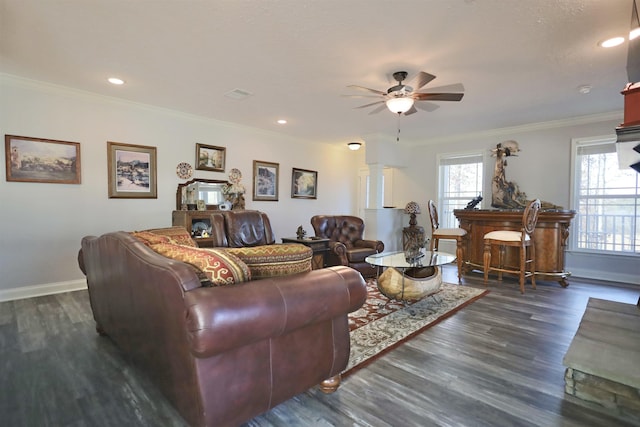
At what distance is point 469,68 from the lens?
3.06m

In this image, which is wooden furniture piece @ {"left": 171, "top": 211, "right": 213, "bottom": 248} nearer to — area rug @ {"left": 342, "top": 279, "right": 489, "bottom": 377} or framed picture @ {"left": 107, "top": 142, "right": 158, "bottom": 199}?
framed picture @ {"left": 107, "top": 142, "right": 158, "bottom": 199}

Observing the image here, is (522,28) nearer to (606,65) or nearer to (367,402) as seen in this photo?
(606,65)

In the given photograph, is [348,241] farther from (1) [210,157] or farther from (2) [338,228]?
(1) [210,157]

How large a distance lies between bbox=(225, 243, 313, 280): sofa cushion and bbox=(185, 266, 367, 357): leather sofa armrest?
9 cm

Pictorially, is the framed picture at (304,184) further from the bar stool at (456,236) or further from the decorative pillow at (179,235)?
the decorative pillow at (179,235)

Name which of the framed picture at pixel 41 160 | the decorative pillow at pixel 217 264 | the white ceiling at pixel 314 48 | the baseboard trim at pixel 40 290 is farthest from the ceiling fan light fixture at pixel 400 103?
the baseboard trim at pixel 40 290

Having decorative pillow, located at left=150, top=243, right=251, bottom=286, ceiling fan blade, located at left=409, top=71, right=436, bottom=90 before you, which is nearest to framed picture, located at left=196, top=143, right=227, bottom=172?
ceiling fan blade, located at left=409, top=71, right=436, bottom=90

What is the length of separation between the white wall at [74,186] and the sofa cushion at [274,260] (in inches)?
135

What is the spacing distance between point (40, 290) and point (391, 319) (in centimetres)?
405

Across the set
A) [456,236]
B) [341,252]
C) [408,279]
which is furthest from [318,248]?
[456,236]

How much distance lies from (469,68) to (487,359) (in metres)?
2.60

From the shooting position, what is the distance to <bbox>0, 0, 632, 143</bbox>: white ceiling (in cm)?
217

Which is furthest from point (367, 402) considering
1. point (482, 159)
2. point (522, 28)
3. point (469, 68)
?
point (482, 159)

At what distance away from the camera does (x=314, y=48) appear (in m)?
2.71
